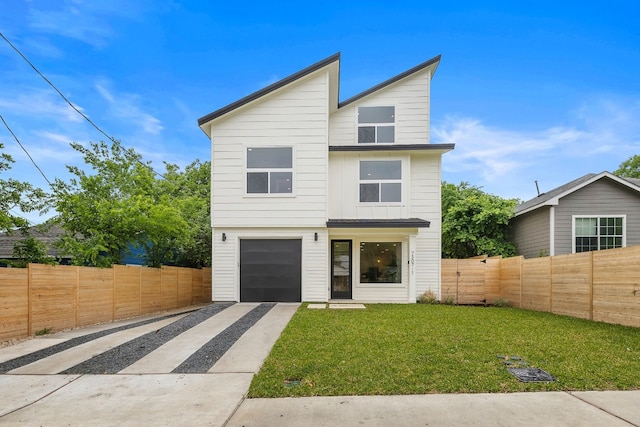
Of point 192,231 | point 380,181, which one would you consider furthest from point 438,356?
point 192,231

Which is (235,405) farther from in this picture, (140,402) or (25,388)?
(25,388)

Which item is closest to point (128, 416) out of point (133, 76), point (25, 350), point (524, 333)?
point (25, 350)

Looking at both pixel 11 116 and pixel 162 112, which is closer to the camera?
pixel 11 116

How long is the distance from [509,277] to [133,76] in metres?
19.2

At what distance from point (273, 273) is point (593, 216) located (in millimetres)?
12000

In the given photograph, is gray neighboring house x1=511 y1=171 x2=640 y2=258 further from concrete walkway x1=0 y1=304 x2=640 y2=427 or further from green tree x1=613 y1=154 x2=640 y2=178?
green tree x1=613 y1=154 x2=640 y2=178

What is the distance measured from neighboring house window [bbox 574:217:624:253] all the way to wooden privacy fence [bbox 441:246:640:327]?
3.47 m

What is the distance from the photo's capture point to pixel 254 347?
597 centimetres

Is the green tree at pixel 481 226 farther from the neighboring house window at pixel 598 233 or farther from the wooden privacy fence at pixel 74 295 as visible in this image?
the wooden privacy fence at pixel 74 295

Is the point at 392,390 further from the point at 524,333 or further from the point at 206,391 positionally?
the point at 524,333

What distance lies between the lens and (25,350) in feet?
19.8

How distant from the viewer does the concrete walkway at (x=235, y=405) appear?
3334 mm

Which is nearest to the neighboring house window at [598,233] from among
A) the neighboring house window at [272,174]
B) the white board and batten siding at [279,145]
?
the white board and batten siding at [279,145]

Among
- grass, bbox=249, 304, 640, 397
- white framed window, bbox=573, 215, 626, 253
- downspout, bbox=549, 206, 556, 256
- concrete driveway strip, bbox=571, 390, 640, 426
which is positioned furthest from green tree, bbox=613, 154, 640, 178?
concrete driveway strip, bbox=571, 390, 640, 426
